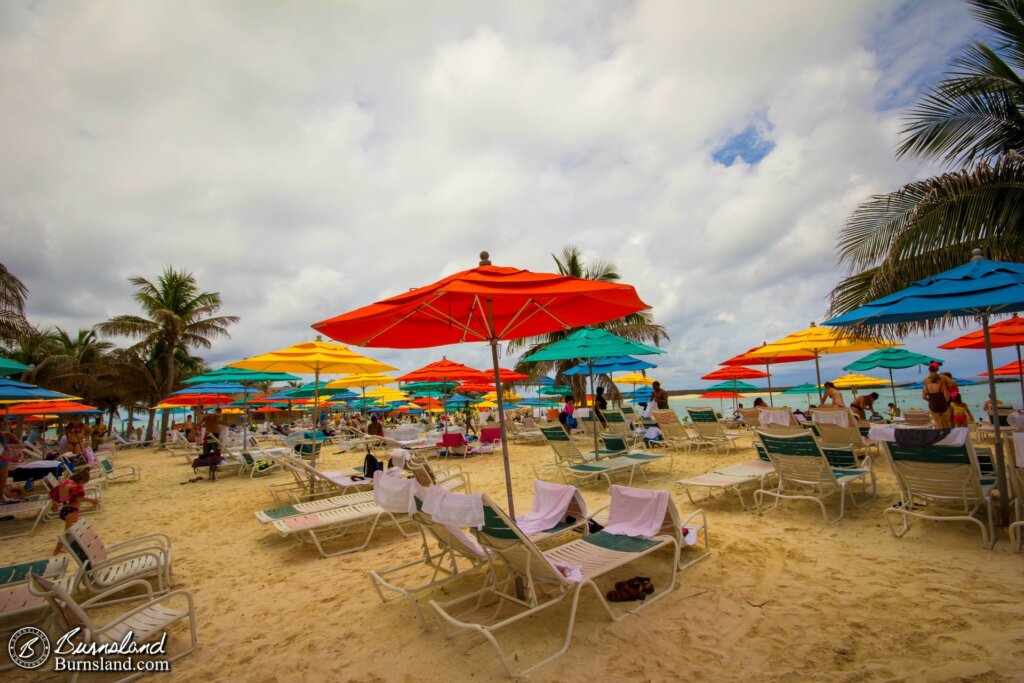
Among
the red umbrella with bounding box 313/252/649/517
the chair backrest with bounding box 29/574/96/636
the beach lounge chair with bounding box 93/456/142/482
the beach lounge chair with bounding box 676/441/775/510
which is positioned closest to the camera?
the chair backrest with bounding box 29/574/96/636

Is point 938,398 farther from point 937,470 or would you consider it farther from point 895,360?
point 895,360

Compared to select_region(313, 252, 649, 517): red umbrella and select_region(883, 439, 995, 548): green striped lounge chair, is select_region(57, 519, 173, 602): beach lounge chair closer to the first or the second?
select_region(313, 252, 649, 517): red umbrella

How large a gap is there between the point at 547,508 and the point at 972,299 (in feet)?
13.9

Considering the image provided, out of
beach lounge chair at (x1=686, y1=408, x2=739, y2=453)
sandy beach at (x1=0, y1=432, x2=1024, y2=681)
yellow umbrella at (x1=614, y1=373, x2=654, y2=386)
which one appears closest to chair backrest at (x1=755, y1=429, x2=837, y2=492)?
sandy beach at (x1=0, y1=432, x2=1024, y2=681)

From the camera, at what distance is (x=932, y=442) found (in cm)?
451

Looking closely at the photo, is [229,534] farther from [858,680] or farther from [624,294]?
[858,680]

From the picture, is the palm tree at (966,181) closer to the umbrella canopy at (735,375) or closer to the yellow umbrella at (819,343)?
the yellow umbrella at (819,343)

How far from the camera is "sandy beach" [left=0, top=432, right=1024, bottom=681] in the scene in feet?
8.61

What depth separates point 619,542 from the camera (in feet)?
12.1

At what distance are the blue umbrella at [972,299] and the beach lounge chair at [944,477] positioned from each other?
26 centimetres

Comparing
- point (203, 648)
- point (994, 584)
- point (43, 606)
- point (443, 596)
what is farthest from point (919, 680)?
point (43, 606)

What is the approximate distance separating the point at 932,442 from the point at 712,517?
2.21 metres

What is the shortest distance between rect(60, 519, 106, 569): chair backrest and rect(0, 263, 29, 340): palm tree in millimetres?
11105

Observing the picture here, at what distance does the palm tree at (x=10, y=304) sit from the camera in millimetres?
10816
